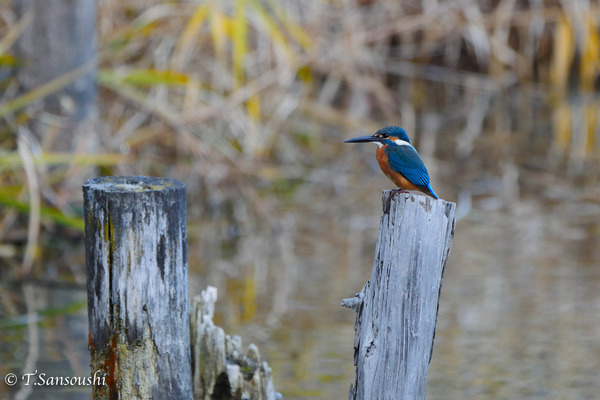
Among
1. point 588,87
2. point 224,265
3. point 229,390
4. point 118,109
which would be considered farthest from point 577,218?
point 588,87

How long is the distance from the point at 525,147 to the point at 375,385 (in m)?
5.81

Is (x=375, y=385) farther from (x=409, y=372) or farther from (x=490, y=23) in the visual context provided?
(x=490, y=23)

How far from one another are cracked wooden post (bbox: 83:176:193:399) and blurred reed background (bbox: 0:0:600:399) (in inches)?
45.8

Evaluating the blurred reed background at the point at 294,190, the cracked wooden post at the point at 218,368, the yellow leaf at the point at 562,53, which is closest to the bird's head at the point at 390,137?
the cracked wooden post at the point at 218,368

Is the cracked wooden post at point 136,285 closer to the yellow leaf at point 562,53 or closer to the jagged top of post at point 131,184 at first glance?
the jagged top of post at point 131,184

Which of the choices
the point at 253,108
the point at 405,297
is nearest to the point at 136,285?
the point at 405,297

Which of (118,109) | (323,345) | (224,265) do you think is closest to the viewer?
(323,345)

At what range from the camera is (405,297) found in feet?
7.89

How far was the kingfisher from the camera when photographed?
2.64 metres

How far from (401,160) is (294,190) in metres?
3.80

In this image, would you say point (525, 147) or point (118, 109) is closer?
point (118, 109)

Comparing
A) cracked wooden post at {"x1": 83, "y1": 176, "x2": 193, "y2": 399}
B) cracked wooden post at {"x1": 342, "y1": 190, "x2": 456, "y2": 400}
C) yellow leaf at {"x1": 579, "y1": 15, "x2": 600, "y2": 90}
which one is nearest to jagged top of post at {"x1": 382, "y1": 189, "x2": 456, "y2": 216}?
cracked wooden post at {"x1": 342, "y1": 190, "x2": 456, "y2": 400}

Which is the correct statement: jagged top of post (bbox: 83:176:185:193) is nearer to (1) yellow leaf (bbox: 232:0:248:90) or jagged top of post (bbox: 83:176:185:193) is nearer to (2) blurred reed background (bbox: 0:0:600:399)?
(2) blurred reed background (bbox: 0:0:600:399)

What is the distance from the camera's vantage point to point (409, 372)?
2.40 metres
